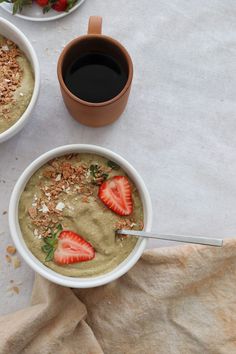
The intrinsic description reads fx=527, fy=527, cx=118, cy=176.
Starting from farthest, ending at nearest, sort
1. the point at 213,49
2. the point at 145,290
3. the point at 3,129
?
the point at 213,49, the point at 145,290, the point at 3,129

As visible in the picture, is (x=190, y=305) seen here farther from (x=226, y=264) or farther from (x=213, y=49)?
(x=213, y=49)

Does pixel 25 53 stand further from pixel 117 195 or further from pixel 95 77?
pixel 117 195

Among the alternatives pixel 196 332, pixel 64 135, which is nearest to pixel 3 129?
pixel 64 135

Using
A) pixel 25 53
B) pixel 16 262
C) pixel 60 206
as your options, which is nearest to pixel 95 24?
pixel 25 53

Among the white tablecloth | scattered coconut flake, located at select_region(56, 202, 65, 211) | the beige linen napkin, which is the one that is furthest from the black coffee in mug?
the beige linen napkin

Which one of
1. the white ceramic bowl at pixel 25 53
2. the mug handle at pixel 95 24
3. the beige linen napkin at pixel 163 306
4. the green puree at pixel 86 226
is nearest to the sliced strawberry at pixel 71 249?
the green puree at pixel 86 226

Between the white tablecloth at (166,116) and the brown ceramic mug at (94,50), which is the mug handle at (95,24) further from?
the white tablecloth at (166,116)
